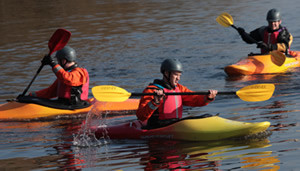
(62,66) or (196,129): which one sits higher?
(62,66)

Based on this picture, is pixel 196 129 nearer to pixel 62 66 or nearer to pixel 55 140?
pixel 55 140

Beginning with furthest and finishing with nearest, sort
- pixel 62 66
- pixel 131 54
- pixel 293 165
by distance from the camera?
pixel 131 54 < pixel 62 66 < pixel 293 165

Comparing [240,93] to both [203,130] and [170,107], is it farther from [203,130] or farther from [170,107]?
[170,107]

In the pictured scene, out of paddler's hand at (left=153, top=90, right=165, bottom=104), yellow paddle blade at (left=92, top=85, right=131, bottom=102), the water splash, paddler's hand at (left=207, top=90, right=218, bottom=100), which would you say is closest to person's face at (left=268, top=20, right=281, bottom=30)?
the water splash

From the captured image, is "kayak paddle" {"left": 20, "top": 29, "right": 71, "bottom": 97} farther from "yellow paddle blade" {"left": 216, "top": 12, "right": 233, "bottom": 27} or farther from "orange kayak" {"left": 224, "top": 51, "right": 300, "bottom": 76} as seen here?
"yellow paddle blade" {"left": 216, "top": 12, "right": 233, "bottom": 27}

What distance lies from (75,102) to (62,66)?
2.18 ft

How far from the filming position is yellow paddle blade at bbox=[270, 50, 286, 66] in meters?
11.6

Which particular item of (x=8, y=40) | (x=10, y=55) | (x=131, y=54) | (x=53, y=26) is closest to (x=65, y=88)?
(x=131, y=54)

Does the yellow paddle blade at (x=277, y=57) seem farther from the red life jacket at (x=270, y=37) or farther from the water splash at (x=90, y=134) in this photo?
the water splash at (x=90, y=134)

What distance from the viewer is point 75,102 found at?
30.3 ft

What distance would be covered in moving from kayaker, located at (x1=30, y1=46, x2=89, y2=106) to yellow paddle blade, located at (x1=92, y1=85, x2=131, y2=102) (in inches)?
56.2

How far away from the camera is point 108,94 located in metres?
7.46

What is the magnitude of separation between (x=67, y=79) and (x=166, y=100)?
2.18 metres

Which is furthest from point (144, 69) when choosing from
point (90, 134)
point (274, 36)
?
point (90, 134)
